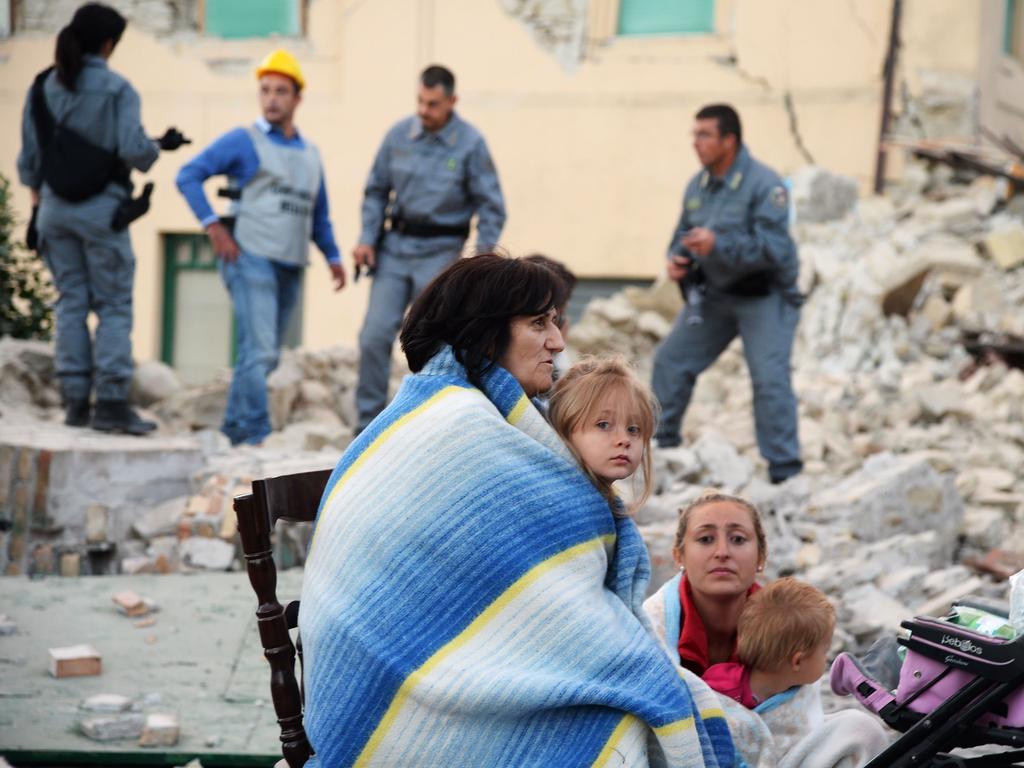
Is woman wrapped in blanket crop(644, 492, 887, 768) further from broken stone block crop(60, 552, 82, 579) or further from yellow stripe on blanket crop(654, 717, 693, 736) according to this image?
broken stone block crop(60, 552, 82, 579)

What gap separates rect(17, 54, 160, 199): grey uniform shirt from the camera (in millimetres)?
6934

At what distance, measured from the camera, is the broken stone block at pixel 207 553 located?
6301mm

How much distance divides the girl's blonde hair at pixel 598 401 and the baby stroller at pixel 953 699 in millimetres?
592

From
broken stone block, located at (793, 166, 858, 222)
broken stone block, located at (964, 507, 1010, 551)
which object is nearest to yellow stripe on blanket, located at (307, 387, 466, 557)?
broken stone block, located at (964, 507, 1010, 551)

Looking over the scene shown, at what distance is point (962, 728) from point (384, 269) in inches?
215

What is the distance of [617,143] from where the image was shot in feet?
44.0

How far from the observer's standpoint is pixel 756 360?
7305mm

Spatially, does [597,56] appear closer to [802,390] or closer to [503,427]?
[802,390]

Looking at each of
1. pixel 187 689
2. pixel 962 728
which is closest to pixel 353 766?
pixel 962 728

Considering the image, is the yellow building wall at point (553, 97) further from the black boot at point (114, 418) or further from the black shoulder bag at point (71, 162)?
the black shoulder bag at point (71, 162)

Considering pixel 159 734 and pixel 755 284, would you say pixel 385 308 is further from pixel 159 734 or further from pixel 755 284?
pixel 159 734

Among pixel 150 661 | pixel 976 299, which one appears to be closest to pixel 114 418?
pixel 150 661

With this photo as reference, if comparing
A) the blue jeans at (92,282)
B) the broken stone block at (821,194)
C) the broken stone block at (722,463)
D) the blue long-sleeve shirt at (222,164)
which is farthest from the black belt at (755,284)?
the broken stone block at (821,194)

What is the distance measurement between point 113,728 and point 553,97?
402 inches
